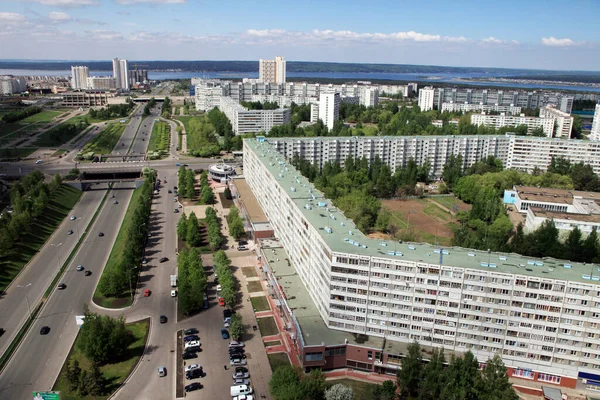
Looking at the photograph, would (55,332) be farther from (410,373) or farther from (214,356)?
(410,373)

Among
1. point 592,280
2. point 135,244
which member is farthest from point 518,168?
point 135,244

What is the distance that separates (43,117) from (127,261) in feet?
373

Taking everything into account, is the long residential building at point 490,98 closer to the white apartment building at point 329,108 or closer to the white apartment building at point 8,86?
the white apartment building at point 329,108

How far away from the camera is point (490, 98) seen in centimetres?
14925

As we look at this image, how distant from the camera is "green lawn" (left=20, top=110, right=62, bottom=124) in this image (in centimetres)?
12950

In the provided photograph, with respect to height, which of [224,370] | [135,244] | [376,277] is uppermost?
[376,277]

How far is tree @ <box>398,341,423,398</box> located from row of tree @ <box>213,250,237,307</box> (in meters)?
14.9

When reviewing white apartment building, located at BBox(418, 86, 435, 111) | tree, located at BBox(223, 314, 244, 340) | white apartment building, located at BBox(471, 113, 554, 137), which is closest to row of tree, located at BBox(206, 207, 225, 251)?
tree, located at BBox(223, 314, 244, 340)

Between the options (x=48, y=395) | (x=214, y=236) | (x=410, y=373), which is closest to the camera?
(x=48, y=395)

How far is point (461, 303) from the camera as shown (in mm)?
29047

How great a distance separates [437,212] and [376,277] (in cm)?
3452

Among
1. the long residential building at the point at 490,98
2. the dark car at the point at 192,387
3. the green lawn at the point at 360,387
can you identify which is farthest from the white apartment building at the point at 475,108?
the dark car at the point at 192,387

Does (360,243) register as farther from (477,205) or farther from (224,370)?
(477,205)

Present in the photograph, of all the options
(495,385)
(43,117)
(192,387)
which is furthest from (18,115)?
(495,385)
